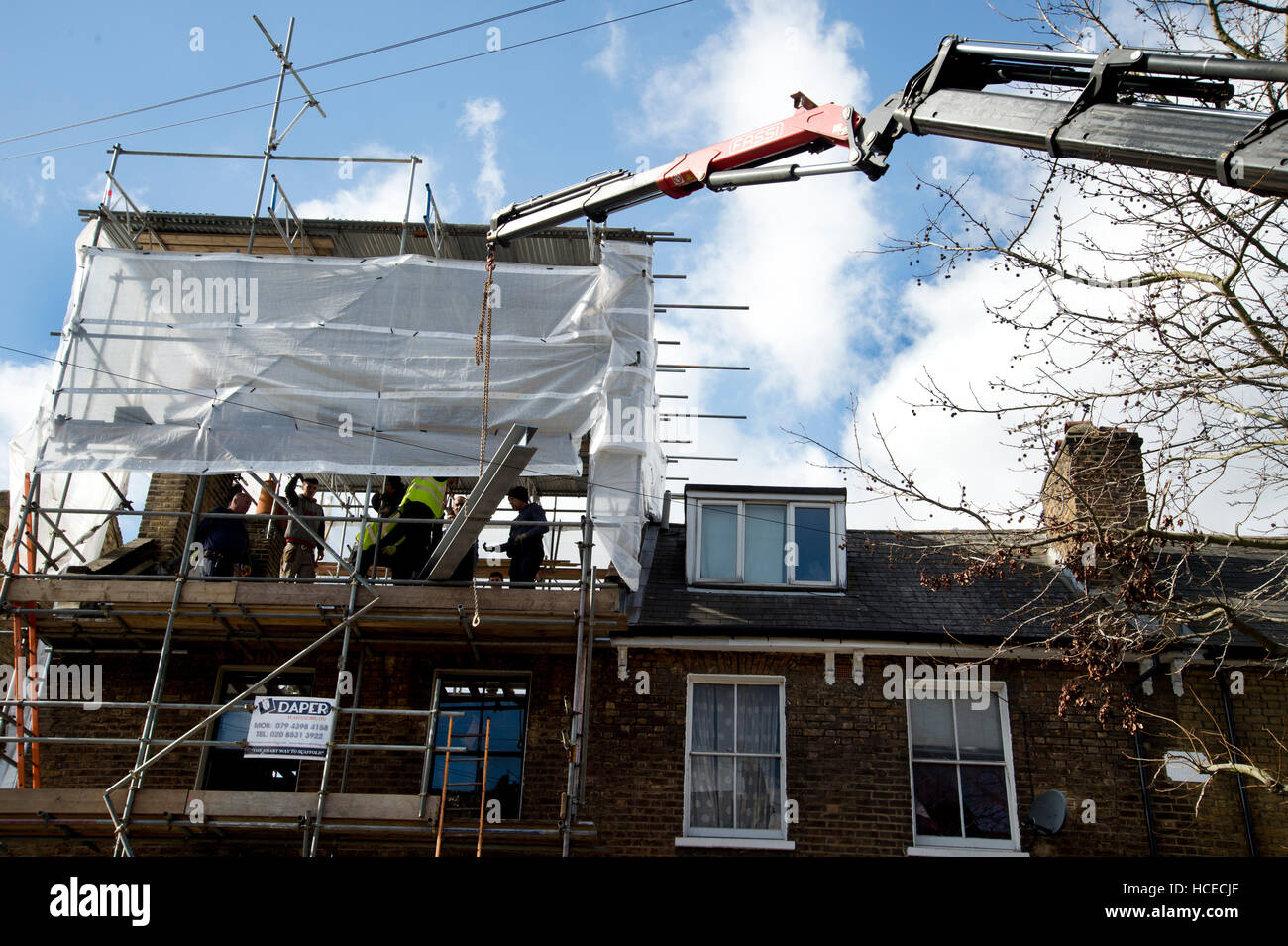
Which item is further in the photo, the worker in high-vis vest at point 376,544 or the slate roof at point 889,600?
the slate roof at point 889,600

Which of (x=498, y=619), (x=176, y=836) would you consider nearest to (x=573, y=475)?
(x=498, y=619)

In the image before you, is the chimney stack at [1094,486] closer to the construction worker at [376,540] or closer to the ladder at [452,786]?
the ladder at [452,786]

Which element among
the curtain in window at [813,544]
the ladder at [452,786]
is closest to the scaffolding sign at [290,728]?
the ladder at [452,786]

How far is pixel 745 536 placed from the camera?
1411 cm

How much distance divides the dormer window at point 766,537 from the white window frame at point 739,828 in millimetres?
1487

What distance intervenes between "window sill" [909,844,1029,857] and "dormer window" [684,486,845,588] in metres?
3.37

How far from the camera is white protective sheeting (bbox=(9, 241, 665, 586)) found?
41.1 ft

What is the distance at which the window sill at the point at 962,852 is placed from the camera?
11.6 m

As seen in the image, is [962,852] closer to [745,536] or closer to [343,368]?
[745,536]

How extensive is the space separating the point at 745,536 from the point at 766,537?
27cm

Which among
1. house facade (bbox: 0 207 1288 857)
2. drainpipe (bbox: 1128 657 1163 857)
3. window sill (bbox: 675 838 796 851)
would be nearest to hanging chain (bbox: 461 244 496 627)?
house facade (bbox: 0 207 1288 857)

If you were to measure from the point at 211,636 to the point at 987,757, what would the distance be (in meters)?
8.86
